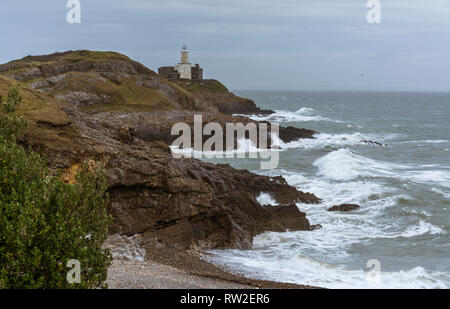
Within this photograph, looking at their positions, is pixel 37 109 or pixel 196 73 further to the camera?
pixel 196 73

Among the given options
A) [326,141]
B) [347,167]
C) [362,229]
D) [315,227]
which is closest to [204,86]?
[326,141]

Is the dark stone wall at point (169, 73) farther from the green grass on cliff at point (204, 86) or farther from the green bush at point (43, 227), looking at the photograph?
the green bush at point (43, 227)

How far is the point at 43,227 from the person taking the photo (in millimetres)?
10820

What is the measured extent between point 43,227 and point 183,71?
103942 millimetres

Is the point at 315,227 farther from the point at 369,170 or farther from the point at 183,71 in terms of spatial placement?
the point at 183,71

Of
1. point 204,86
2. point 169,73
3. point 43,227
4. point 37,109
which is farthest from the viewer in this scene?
point 169,73

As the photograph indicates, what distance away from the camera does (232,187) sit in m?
29.9

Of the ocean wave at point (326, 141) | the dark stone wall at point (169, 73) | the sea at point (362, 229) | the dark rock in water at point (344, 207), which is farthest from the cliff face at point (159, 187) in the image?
the dark stone wall at point (169, 73)

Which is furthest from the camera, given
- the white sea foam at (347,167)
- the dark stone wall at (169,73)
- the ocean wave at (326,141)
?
the dark stone wall at (169,73)

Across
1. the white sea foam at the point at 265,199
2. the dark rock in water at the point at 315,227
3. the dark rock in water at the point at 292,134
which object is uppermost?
the dark rock in water at the point at 292,134

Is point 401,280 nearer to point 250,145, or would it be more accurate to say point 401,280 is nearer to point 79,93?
point 250,145

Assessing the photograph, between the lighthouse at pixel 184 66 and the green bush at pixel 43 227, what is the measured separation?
99.3 metres

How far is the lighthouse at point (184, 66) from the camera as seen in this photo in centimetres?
11019

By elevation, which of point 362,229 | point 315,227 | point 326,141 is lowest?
point 362,229
